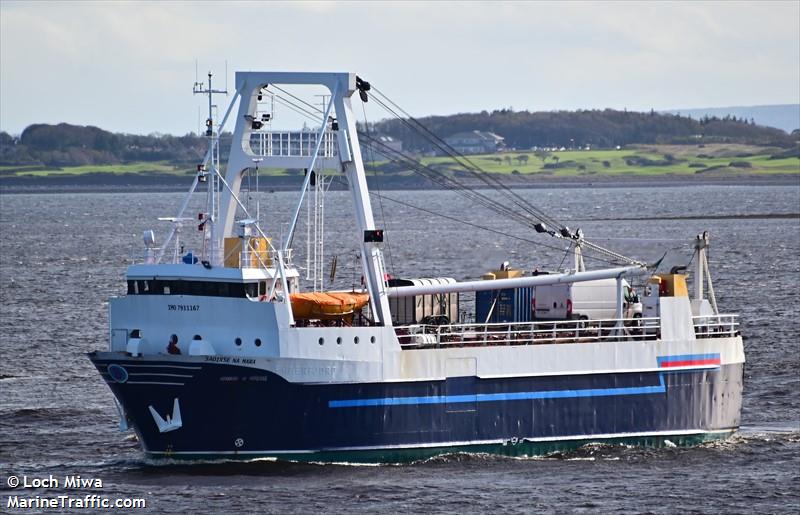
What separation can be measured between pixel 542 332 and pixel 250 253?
8275 mm

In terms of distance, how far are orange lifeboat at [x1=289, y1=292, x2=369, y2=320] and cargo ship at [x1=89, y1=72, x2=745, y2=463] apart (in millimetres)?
40

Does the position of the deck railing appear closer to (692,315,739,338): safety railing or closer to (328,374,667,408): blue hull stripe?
(692,315,739,338): safety railing

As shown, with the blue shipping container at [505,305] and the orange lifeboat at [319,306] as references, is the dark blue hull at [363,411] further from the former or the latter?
the blue shipping container at [505,305]

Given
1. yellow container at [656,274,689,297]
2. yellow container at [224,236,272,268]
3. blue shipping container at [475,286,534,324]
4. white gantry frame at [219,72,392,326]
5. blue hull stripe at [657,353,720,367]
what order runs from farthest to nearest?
blue shipping container at [475,286,534,324] → yellow container at [656,274,689,297] → blue hull stripe at [657,353,720,367] → white gantry frame at [219,72,392,326] → yellow container at [224,236,272,268]

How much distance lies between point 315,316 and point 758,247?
80.3 m

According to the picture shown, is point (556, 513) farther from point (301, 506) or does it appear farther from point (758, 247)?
point (758, 247)

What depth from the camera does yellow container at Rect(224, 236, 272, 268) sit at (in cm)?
3859

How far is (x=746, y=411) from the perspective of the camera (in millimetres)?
48500

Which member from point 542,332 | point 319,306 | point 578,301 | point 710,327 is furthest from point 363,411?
point 710,327

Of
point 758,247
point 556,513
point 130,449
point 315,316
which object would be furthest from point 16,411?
point 758,247

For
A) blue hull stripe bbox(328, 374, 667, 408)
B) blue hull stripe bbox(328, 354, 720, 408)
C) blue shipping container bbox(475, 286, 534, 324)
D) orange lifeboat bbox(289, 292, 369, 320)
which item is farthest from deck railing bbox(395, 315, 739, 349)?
orange lifeboat bbox(289, 292, 369, 320)

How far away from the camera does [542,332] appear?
41.8 meters

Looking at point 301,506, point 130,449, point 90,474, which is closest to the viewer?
point 301,506

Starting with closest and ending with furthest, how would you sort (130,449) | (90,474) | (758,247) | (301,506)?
(301,506)
(90,474)
(130,449)
(758,247)
